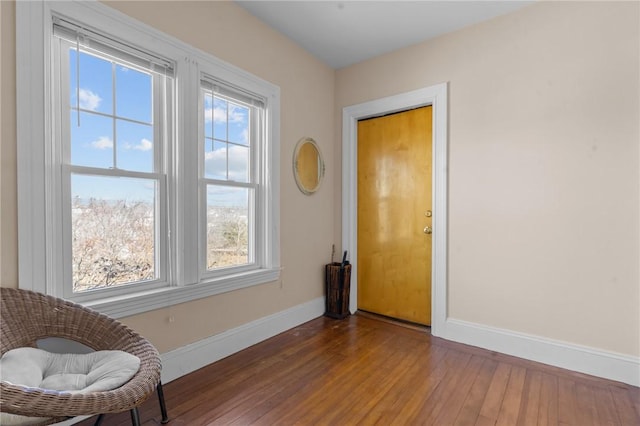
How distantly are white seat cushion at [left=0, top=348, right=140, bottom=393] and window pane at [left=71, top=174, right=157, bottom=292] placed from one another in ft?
1.43

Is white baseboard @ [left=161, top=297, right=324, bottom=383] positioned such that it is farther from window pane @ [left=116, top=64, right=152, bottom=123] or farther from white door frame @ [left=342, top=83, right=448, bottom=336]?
window pane @ [left=116, top=64, right=152, bottom=123]

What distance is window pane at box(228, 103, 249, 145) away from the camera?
8.45 ft

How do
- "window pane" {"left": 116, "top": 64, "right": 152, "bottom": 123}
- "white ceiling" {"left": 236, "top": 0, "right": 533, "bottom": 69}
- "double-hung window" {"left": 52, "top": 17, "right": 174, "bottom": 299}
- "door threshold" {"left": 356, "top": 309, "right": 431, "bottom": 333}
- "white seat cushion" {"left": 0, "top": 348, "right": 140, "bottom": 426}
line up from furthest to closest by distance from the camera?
"door threshold" {"left": 356, "top": 309, "right": 431, "bottom": 333} < "white ceiling" {"left": 236, "top": 0, "right": 533, "bottom": 69} < "window pane" {"left": 116, "top": 64, "right": 152, "bottom": 123} < "double-hung window" {"left": 52, "top": 17, "right": 174, "bottom": 299} < "white seat cushion" {"left": 0, "top": 348, "right": 140, "bottom": 426}

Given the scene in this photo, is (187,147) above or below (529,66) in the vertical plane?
below

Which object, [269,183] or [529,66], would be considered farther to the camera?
[269,183]

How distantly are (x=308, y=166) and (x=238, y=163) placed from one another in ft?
2.72

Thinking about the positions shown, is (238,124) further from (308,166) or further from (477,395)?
(477,395)

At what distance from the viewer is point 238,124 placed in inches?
104

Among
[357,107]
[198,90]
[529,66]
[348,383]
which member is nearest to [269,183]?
[198,90]

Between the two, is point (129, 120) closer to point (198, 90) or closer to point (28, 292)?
point (198, 90)

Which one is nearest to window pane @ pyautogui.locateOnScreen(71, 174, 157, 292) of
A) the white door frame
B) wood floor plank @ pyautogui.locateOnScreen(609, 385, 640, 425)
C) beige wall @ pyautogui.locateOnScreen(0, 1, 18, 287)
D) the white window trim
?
the white window trim

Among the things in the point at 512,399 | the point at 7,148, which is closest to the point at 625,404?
the point at 512,399

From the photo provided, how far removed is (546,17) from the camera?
2371 mm

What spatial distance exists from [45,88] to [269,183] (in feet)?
5.15
